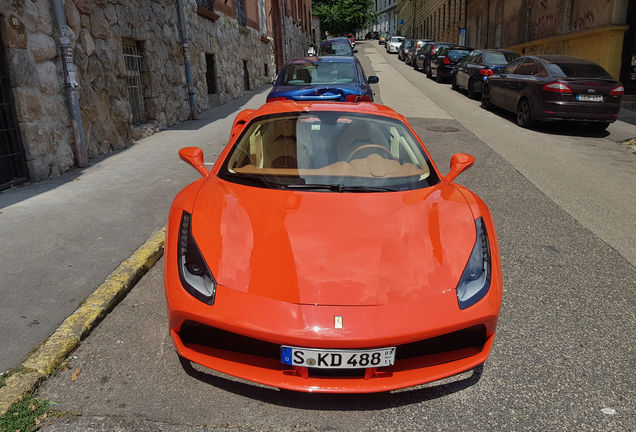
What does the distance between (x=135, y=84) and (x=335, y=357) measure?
953cm

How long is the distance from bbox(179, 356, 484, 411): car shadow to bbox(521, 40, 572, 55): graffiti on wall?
1975 cm

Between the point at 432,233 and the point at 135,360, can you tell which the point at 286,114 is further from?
the point at 135,360

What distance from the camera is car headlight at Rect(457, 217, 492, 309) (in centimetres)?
254

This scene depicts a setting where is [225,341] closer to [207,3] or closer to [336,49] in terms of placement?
[207,3]

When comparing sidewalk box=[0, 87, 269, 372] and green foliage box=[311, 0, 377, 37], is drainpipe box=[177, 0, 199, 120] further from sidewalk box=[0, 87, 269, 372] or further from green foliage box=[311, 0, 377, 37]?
green foliage box=[311, 0, 377, 37]

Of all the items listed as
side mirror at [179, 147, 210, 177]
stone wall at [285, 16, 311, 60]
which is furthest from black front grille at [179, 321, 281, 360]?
stone wall at [285, 16, 311, 60]

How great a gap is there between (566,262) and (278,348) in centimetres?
310

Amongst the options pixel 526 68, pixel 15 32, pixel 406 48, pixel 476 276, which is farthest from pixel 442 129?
pixel 406 48

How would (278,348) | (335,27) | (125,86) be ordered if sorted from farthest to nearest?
1. (335,27)
2. (125,86)
3. (278,348)

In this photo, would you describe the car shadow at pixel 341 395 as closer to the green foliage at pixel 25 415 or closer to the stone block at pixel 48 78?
the green foliage at pixel 25 415

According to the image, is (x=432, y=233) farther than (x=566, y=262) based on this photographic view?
No

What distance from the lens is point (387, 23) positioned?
4395 inches

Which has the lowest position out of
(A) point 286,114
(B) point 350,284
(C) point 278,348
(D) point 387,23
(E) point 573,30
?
(C) point 278,348

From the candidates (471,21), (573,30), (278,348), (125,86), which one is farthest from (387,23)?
(278,348)
